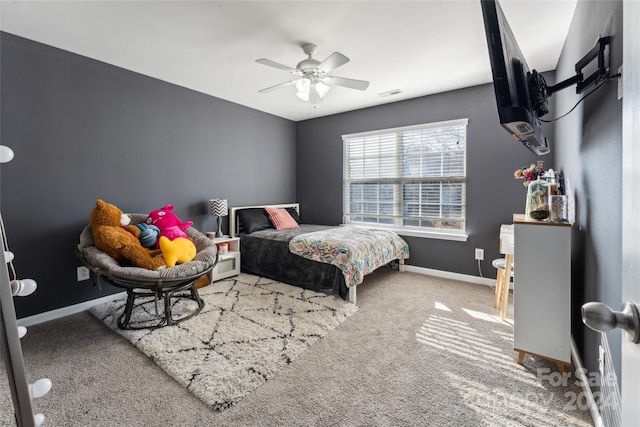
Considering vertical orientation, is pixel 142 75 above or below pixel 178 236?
above

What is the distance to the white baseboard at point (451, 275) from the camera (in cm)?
355

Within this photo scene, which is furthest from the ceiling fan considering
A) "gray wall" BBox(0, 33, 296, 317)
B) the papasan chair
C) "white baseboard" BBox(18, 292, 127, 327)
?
"white baseboard" BBox(18, 292, 127, 327)

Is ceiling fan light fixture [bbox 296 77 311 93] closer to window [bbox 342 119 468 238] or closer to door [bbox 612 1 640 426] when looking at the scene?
window [bbox 342 119 468 238]

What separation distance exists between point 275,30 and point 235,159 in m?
2.27

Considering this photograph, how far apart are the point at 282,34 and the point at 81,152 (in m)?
2.25

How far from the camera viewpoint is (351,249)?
2.99 meters

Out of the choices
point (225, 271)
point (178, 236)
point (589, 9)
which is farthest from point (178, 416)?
point (589, 9)

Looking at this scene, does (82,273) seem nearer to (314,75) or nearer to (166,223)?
(166,223)

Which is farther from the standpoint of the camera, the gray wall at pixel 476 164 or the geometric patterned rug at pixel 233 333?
the gray wall at pixel 476 164

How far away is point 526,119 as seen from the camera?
149cm

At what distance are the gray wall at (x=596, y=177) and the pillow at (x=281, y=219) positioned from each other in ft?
10.6

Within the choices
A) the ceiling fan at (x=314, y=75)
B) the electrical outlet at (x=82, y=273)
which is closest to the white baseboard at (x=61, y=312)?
the electrical outlet at (x=82, y=273)

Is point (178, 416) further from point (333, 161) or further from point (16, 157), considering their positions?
point (333, 161)

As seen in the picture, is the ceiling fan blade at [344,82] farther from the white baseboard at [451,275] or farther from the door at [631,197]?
the white baseboard at [451,275]
